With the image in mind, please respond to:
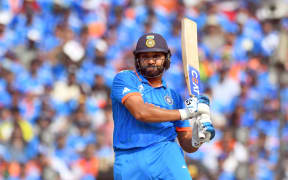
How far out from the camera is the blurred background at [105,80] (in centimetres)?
841

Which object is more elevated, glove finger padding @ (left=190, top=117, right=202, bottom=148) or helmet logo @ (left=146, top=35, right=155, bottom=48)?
helmet logo @ (left=146, top=35, right=155, bottom=48)

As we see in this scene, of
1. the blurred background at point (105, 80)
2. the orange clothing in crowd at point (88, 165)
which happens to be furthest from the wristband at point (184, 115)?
the orange clothing in crowd at point (88, 165)

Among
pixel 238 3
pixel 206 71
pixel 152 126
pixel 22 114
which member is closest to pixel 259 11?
pixel 238 3

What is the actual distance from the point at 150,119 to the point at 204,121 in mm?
423

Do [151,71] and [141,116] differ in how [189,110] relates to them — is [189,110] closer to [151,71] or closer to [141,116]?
[141,116]

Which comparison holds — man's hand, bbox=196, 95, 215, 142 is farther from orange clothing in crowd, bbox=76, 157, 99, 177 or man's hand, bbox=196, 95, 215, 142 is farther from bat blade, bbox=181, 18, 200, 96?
orange clothing in crowd, bbox=76, 157, 99, 177

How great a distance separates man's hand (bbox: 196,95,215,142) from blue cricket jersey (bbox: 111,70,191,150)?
0.36 metres

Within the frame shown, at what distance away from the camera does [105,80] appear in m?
9.43

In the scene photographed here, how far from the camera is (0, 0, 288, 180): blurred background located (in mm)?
8406

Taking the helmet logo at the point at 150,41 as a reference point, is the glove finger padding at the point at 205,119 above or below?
below

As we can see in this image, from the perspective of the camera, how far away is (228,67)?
1089cm

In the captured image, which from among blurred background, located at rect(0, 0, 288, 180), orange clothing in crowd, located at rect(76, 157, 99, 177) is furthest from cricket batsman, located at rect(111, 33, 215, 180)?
orange clothing in crowd, located at rect(76, 157, 99, 177)

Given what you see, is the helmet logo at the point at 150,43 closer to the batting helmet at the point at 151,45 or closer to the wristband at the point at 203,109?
the batting helmet at the point at 151,45

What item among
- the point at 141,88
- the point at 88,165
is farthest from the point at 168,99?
the point at 88,165
